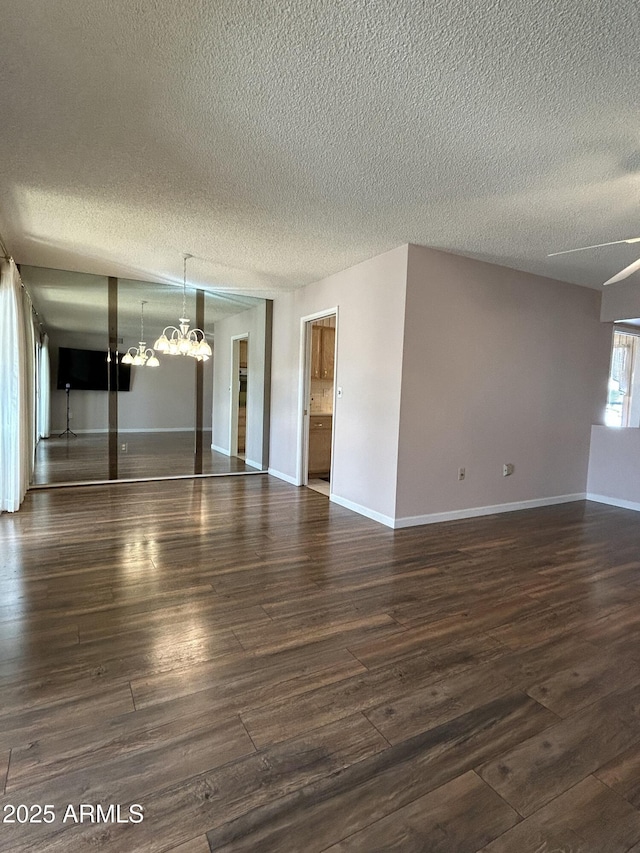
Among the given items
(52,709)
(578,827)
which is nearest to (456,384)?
(578,827)

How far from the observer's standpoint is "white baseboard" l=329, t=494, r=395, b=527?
13.9ft

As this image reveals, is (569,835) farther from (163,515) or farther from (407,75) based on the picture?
(163,515)

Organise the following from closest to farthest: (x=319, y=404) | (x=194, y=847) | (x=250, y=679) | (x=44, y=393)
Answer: (x=194, y=847) < (x=250, y=679) < (x=319, y=404) < (x=44, y=393)

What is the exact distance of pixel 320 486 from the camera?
5.94 m

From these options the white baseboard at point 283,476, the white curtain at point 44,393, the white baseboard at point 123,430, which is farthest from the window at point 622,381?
the white curtain at point 44,393

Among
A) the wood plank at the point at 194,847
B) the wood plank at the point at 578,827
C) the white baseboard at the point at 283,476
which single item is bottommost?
the white baseboard at the point at 283,476

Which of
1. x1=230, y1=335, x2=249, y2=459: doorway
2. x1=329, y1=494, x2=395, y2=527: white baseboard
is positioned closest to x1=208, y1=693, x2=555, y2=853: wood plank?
x1=329, y1=494, x2=395, y2=527: white baseboard

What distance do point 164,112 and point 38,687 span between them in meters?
2.72

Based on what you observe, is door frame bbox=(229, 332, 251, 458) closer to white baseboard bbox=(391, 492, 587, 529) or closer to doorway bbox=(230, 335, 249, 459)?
doorway bbox=(230, 335, 249, 459)

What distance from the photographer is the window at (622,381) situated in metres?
5.75

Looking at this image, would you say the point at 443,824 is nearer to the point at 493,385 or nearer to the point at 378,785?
the point at 378,785

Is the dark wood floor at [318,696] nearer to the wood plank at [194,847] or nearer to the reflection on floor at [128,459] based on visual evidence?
the wood plank at [194,847]

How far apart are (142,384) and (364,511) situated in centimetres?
706

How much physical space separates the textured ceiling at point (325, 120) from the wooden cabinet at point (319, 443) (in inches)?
112
